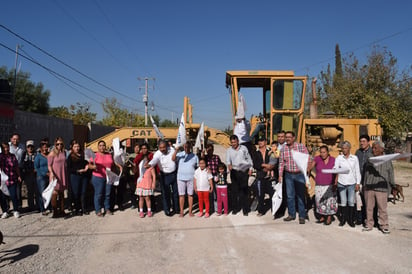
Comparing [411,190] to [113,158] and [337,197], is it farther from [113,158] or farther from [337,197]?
[113,158]

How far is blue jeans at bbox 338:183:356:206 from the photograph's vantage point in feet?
17.8

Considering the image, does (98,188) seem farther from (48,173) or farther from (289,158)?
(289,158)

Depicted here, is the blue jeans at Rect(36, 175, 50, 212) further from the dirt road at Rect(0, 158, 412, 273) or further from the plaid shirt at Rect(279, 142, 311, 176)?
the plaid shirt at Rect(279, 142, 311, 176)

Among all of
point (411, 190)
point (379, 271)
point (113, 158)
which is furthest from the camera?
point (411, 190)

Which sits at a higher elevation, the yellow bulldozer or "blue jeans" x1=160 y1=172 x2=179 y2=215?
the yellow bulldozer

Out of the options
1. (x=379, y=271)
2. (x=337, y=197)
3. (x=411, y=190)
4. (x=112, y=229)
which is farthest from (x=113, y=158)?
(x=411, y=190)

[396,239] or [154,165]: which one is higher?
[154,165]

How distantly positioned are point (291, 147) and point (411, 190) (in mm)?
6193

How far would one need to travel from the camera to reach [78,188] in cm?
640

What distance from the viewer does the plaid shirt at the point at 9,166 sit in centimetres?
621

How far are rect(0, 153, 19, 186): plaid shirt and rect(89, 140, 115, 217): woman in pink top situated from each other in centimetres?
156

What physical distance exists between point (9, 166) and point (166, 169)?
3212 millimetres

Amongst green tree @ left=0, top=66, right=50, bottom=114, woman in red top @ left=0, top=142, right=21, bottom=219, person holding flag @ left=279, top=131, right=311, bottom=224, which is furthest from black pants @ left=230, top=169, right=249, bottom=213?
green tree @ left=0, top=66, right=50, bottom=114

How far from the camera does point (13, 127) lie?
11586 mm
